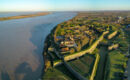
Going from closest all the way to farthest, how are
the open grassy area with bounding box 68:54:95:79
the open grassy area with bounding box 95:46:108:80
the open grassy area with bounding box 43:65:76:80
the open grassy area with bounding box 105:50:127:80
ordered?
the open grassy area with bounding box 105:50:127:80
the open grassy area with bounding box 68:54:95:79
the open grassy area with bounding box 43:65:76:80
the open grassy area with bounding box 95:46:108:80

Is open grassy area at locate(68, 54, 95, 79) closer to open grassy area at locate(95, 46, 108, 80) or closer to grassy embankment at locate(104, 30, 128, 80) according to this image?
open grassy area at locate(95, 46, 108, 80)

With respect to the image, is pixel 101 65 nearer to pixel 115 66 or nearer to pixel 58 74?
pixel 115 66

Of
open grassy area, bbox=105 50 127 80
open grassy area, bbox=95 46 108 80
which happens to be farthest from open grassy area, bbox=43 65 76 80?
open grassy area, bbox=105 50 127 80

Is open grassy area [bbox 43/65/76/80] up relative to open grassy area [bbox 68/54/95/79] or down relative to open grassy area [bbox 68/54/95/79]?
down

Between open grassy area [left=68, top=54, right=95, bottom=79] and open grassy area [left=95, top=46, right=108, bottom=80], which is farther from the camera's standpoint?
open grassy area [left=95, top=46, right=108, bottom=80]

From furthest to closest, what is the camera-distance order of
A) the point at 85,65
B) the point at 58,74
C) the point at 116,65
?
1. the point at 116,65
2. the point at 85,65
3. the point at 58,74

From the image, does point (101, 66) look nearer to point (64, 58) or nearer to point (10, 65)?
point (64, 58)

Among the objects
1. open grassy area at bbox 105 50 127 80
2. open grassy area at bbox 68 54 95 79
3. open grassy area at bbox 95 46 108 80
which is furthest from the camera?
open grassy area at bbox 95 46 108 80

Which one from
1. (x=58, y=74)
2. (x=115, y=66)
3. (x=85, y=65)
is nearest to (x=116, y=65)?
(x=115, y=66)

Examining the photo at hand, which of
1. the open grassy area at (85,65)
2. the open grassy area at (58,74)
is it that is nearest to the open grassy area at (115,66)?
the open grassy area at (85,65)
